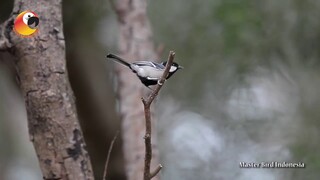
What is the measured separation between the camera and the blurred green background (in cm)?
295

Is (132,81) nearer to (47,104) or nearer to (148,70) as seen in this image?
(47,104)

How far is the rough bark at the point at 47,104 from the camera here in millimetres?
1620

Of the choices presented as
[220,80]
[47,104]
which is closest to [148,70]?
[47,104]

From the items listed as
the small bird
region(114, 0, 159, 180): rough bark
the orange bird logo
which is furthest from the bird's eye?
region(114, 0, 159, 180): rough bark

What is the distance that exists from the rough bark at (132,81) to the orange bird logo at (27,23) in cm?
72

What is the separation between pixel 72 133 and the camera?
164cm

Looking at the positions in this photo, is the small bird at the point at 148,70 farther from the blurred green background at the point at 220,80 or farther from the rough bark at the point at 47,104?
the blurred green background at the point at 220,80

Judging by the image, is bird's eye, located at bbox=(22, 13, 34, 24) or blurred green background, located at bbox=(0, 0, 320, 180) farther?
blurred green background, located at bbox=(0, 0, 320, 180)

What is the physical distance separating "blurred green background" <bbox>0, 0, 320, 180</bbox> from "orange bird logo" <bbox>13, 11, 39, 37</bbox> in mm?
1258

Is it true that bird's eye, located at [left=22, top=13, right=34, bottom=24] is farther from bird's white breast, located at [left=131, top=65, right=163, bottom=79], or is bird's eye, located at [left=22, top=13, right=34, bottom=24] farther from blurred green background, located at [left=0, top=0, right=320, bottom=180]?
blurred green background, located at [left=0, top=0, right=320, bottom=180]

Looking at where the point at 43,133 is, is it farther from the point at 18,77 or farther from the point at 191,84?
the point at 191,84

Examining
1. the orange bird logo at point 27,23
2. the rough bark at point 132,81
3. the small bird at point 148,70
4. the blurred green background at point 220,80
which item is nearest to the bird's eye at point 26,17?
the orange bird logo at point 27,23

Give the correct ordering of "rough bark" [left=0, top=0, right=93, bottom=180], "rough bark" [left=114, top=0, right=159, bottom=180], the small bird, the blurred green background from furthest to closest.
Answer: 1. the blurred green background
2. "rough bark" [left=114, top=0, right=159, bottom=180]
3. "rough bark" [left=0, top=0, right=93, bottom=180]
4. the small bird

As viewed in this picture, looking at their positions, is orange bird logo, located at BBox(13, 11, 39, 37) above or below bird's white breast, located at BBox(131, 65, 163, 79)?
above
